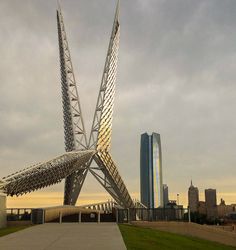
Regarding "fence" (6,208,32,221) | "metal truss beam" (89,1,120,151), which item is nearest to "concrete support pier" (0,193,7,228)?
"fence" (6,208,32,221)

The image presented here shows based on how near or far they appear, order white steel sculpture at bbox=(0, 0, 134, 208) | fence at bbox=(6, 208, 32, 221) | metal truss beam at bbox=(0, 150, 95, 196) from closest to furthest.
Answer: fence at bbox=(6, 208, 32, 221) → metal truss beam at bbox=(0, 150, 95, 196) → white steel sculpture at bbox=(0, 0, 134, 208)

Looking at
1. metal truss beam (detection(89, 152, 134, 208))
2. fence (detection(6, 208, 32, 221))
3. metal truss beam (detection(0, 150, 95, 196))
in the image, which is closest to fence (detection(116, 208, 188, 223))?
fence (detection(6, 208, 32, 221))

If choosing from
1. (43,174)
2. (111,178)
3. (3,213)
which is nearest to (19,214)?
(3,213)

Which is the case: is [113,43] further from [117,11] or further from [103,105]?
[103,105]

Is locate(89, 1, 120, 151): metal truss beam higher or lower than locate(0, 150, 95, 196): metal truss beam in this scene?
higher

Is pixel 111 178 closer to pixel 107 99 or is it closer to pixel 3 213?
pixel 107 99

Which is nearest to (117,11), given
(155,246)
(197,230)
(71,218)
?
(71,218)

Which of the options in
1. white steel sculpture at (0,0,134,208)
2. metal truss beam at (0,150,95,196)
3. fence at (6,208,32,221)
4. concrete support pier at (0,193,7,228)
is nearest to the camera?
concrete support pier at (0,193,7,228)

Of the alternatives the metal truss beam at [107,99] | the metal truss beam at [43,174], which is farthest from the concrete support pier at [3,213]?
the metal truss beam at [107,99]

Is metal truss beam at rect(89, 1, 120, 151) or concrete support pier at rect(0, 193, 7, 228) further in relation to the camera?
metal truss beam at rect(89, 1, 120, 151)

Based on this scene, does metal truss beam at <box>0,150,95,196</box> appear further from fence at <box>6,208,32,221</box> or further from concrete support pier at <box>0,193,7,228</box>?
concrete support pier at <box>0,193,7,228</box>

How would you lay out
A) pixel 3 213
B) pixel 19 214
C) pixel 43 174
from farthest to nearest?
1. pixel 43 174
2. pixel 19 214
3. pixel 3 213

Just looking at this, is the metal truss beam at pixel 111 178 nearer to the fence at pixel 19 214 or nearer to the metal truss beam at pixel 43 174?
the metal truss beam at pixel 43 174

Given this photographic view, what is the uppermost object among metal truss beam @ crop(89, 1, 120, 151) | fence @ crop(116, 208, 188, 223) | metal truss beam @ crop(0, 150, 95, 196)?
metal truss beam @ crop(89, 1, 120, 151)
